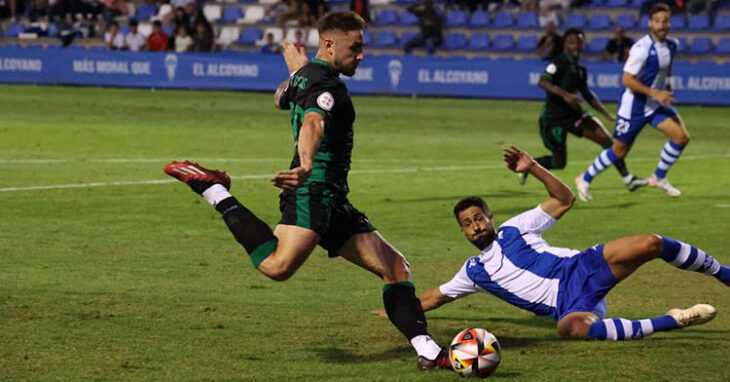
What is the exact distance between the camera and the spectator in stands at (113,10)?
40.2 metres

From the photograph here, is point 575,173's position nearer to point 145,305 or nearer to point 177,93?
point 145,305

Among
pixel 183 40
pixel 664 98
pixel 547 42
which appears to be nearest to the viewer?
pixel 664 98

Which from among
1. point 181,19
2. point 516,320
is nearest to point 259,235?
point 516,320

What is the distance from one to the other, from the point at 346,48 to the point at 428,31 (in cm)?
2919

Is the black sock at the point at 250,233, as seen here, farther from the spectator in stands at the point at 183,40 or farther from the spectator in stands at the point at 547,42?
the spectator in stands at the point at 183,40

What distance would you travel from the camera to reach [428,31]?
3562cm

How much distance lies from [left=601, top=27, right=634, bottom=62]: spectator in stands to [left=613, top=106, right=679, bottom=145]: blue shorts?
16.7m

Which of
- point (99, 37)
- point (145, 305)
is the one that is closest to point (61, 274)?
point (145, 305)

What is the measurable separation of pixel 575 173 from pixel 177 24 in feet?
68.7

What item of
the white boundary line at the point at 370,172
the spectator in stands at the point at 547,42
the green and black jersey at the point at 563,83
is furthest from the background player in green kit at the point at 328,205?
the spectator in stands at the point at 547,42

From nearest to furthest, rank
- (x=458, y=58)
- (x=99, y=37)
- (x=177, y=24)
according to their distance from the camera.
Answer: (x=458, y=58) < (x=177, y=24) < (x=99, y=37)

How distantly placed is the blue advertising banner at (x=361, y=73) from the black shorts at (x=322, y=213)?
977 inches

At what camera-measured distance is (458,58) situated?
33.2 metres

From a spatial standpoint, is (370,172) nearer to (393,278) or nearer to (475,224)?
(475,224)
